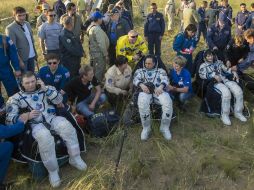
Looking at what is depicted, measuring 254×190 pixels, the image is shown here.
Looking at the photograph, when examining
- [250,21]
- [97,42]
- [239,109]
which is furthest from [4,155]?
[250,21]

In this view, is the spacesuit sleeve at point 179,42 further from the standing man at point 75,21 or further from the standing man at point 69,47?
the standing man at point 75,21

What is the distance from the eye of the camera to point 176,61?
685 cm

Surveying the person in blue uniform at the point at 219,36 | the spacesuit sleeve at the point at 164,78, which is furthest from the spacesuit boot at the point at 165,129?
the person in blue uniform at the point at 219,36

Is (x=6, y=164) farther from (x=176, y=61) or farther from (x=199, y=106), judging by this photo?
(x=199, y=106)

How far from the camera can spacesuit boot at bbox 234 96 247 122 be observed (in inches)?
262

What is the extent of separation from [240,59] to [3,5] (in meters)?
17.3

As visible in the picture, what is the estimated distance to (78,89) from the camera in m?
6.48

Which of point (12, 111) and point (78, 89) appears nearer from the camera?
point (12, 111)

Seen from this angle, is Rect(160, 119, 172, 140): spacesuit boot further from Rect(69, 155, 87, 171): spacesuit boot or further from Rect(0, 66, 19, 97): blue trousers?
Rect(0, 66, 19, 97): blue trousers

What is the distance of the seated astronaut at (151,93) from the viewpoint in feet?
19.8

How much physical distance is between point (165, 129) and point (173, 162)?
892 mm

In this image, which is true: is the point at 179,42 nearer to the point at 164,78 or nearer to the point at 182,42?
the point at 182,42

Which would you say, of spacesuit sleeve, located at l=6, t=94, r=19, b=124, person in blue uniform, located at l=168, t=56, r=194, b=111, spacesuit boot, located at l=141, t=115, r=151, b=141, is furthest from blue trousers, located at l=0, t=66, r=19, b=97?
person in blue uniform, located at l=168, t=56, r=194, b=111

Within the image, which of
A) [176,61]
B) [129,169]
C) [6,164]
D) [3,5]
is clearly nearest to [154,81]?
[176,61]
